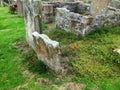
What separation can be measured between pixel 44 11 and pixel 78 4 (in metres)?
2.58

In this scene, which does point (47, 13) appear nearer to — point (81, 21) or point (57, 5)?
point (57, 5)

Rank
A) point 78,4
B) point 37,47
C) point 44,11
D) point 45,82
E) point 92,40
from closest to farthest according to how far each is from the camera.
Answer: point 45,82 → point 37,47 → point 92,40 → point 44,11 → point 78,4

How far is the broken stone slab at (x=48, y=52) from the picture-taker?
302 inches

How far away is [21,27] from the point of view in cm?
1441

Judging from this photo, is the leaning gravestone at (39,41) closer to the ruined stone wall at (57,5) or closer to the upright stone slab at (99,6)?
the ruined stone wall at (57,5)

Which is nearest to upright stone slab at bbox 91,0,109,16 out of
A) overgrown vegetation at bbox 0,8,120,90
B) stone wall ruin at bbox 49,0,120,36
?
stone wall ruin at bbox 49,0,120,36

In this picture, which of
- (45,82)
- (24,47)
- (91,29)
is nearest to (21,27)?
(24,47)

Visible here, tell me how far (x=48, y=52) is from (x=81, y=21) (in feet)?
9.95

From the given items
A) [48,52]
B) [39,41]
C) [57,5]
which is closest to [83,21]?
[39,41]

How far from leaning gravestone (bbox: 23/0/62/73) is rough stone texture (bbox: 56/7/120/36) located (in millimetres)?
2000

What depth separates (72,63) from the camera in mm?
8477

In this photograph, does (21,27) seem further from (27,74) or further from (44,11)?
(27,74)

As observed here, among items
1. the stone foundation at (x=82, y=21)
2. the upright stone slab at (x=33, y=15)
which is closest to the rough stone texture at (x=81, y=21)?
the stone foundation at (x=82, y=21)

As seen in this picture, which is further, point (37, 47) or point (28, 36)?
point (28, 36)
